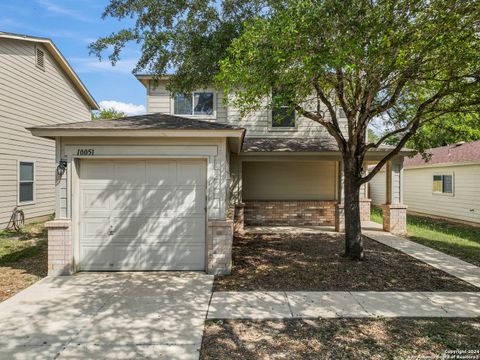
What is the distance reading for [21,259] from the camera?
7523 millimetres

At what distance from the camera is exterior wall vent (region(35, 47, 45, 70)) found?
1209 centimetres

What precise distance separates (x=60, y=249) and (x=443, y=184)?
53.9 ft

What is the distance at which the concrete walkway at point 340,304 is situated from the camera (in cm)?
455

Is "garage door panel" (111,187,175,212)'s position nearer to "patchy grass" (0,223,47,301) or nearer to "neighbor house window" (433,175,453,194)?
"patchy grass" (0,223,47,301)

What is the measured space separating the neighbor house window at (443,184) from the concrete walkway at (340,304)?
35.9 ft

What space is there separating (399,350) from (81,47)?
9.65m

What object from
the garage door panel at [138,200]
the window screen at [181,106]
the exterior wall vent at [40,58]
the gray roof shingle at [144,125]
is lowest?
the garage door panel at [138,200]

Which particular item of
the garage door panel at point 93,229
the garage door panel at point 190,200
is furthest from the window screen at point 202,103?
the garage door panel at point 93,229

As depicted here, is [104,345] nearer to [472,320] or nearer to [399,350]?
[399,350]

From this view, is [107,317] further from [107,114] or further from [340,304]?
[107,114]

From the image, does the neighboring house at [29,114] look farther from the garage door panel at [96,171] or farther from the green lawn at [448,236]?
the green lawn at [448,236]

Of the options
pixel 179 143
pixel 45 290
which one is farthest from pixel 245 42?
pixel 45 290

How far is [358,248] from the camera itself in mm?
7242

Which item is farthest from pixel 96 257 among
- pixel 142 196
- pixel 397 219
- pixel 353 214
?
pixel 397 219
